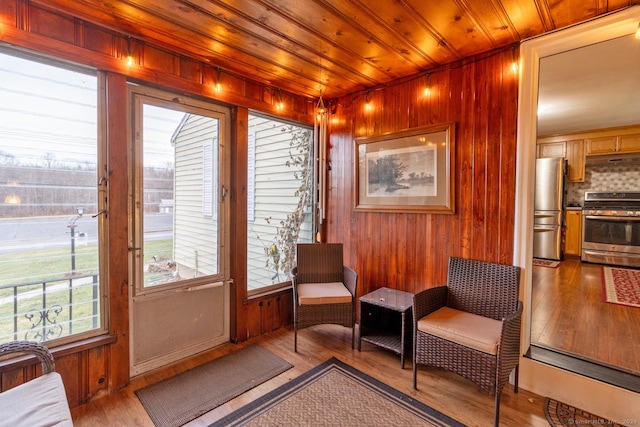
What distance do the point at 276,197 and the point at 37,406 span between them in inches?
96.8

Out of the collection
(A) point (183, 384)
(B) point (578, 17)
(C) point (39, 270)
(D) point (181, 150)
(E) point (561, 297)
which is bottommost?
(A) point (183, 384)

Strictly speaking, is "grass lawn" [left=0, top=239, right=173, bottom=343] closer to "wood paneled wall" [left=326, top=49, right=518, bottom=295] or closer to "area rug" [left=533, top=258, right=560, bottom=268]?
"wood paneled wall" [left=326, top=49, right=518, bottom=295]

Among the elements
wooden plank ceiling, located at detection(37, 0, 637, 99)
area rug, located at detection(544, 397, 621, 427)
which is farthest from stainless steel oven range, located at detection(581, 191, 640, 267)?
wooden plank ceiling, located at detection(37, 0, 637, 99)

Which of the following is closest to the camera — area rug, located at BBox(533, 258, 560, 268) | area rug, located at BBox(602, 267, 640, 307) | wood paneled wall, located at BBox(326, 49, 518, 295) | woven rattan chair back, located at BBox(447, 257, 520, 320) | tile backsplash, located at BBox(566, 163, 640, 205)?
woven rattan chair back, located at BBox(447, 257, 520, 320)

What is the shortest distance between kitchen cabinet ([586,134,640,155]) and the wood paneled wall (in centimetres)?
479

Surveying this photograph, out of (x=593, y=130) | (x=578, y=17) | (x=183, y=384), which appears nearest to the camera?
(x=578, y=17)

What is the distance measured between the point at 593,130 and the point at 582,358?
5219mm

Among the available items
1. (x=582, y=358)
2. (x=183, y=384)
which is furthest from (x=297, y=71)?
(x=582, y=358)

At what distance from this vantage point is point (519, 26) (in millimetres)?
1974

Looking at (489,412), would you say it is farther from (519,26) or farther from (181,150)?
(181,150)

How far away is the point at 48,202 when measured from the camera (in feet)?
6.30

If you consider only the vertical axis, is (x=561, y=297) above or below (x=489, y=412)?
above

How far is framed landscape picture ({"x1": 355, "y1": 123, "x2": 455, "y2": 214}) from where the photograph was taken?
2.59 meters

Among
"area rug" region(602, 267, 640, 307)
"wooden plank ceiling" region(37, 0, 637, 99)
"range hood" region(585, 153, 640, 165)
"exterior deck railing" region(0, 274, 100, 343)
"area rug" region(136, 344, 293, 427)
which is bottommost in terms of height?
"area rug" region(136, 344, 293, 427)
